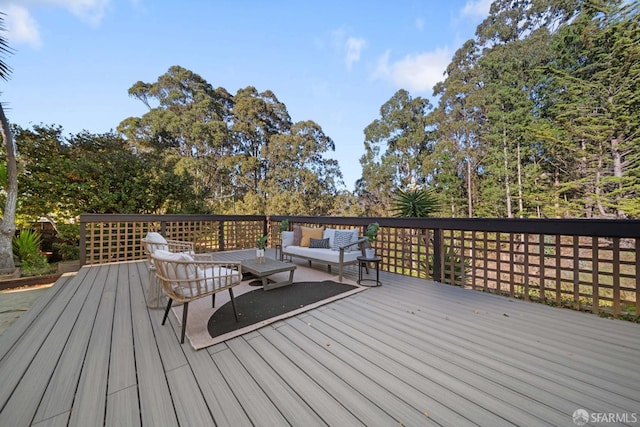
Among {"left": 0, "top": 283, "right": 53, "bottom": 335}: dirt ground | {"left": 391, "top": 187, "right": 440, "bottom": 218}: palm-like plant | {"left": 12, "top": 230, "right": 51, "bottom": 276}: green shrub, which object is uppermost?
{"left": 391, "top": 187, "right": 440, "bottom": 218}: palm-like plant

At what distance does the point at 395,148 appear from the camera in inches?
678

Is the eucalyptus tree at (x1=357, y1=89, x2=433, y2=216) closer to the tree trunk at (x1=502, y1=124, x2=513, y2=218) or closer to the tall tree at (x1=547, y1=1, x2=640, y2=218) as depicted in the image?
the tree trunk at (x1=502, y1=124, x2=513, y2=218)

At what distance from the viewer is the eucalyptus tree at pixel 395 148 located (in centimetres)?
1666

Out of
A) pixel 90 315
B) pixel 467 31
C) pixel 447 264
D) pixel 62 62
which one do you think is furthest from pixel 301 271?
pixel 467 31

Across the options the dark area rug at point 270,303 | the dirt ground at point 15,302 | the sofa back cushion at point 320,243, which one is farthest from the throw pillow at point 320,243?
the dirt ground at point 15,302

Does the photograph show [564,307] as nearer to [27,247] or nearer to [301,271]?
[301,271]

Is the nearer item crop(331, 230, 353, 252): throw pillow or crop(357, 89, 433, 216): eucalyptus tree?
crop(331, 230, 353, 252): throw pillow

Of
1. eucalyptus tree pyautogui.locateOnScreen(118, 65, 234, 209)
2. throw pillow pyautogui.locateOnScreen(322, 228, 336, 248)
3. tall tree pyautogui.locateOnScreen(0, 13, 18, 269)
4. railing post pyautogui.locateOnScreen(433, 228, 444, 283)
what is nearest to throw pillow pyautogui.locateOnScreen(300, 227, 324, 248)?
throw pillow pyautogui.locateOnScreen(322, 228, 336, 248)

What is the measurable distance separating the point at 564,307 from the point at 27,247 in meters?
8.84

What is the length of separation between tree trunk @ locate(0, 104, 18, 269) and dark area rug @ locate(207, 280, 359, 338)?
4.80m

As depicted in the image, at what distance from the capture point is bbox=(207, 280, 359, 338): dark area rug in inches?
88.6

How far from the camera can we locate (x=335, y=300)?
2.87m

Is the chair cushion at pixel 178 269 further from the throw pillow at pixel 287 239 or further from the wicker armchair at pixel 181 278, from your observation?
the throw pillow at pixel 287 239

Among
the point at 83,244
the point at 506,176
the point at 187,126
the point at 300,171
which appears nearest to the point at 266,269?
the point at 83,244
